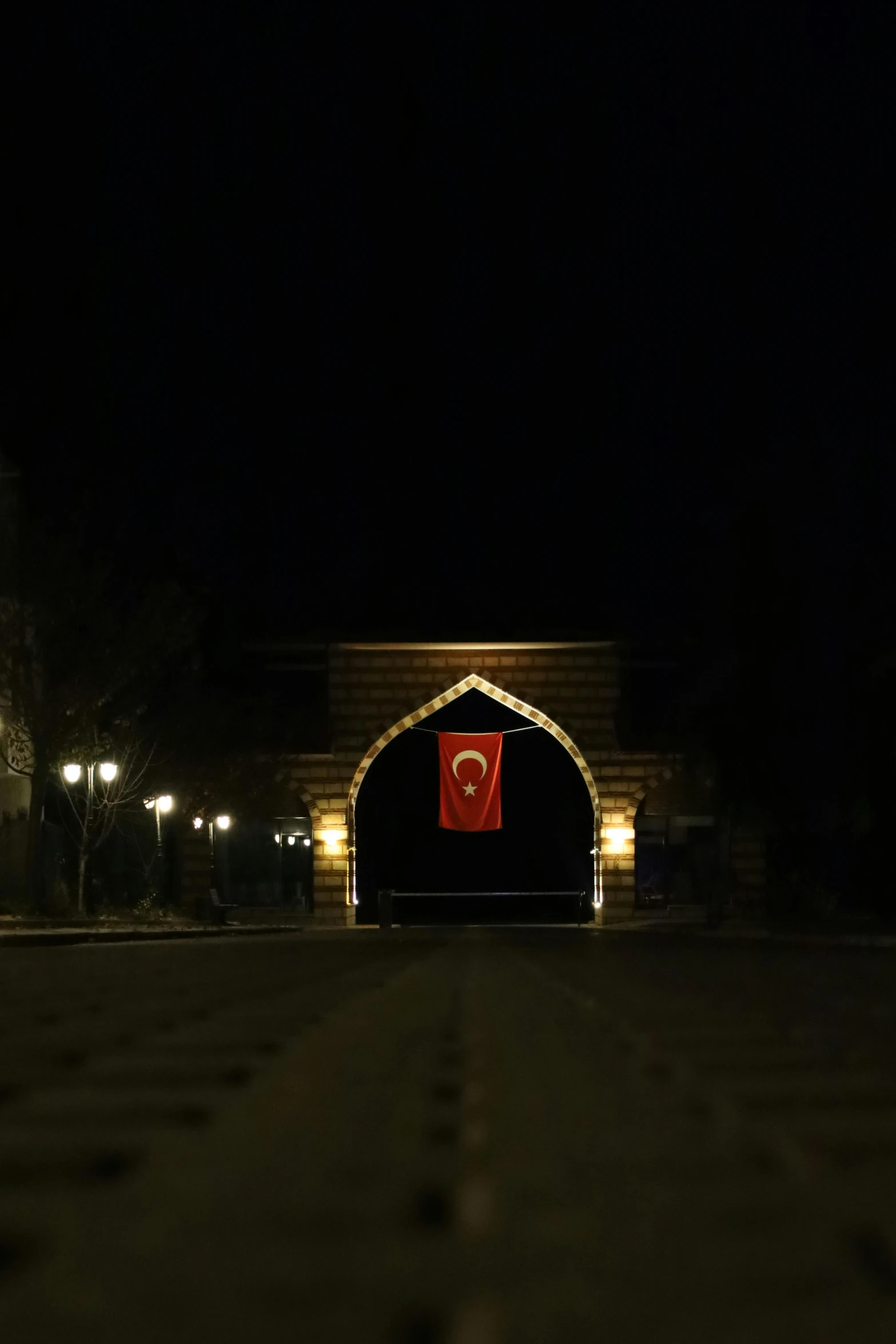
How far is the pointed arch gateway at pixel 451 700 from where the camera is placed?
3000 centimetres

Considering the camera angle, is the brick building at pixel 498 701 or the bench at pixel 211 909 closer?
the bench at pixel 211 909

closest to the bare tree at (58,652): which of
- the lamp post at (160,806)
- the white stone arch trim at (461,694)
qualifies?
the lamp post at (160,806)

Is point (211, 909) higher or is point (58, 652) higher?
point (58, 652)

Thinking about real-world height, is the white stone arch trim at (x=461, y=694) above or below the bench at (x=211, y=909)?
above

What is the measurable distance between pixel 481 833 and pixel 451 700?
3.25m

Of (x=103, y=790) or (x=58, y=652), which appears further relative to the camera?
(x=103, y=790)

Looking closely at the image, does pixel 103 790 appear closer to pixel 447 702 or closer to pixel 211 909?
pixel 211 909

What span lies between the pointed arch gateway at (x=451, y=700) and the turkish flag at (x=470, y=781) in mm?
1096

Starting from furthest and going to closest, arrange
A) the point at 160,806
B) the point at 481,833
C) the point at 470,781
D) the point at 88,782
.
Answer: the point at 481,833
the point at 470,781
the point at 160,806
the point at 88,782

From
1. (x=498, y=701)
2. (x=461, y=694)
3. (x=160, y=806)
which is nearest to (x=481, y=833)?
(x=498, y=701)

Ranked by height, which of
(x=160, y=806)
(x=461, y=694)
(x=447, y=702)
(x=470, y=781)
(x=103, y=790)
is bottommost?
Answer: (x=160, y=806)

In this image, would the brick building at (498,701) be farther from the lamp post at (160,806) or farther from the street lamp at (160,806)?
the street lamp at (160,806)

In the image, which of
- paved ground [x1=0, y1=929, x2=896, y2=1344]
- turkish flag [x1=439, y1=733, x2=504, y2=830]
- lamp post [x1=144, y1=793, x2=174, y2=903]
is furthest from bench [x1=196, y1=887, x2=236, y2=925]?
paved ground [x1=0, y1=929, x2=896, y2=1344]

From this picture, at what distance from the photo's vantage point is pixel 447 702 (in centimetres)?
3044
